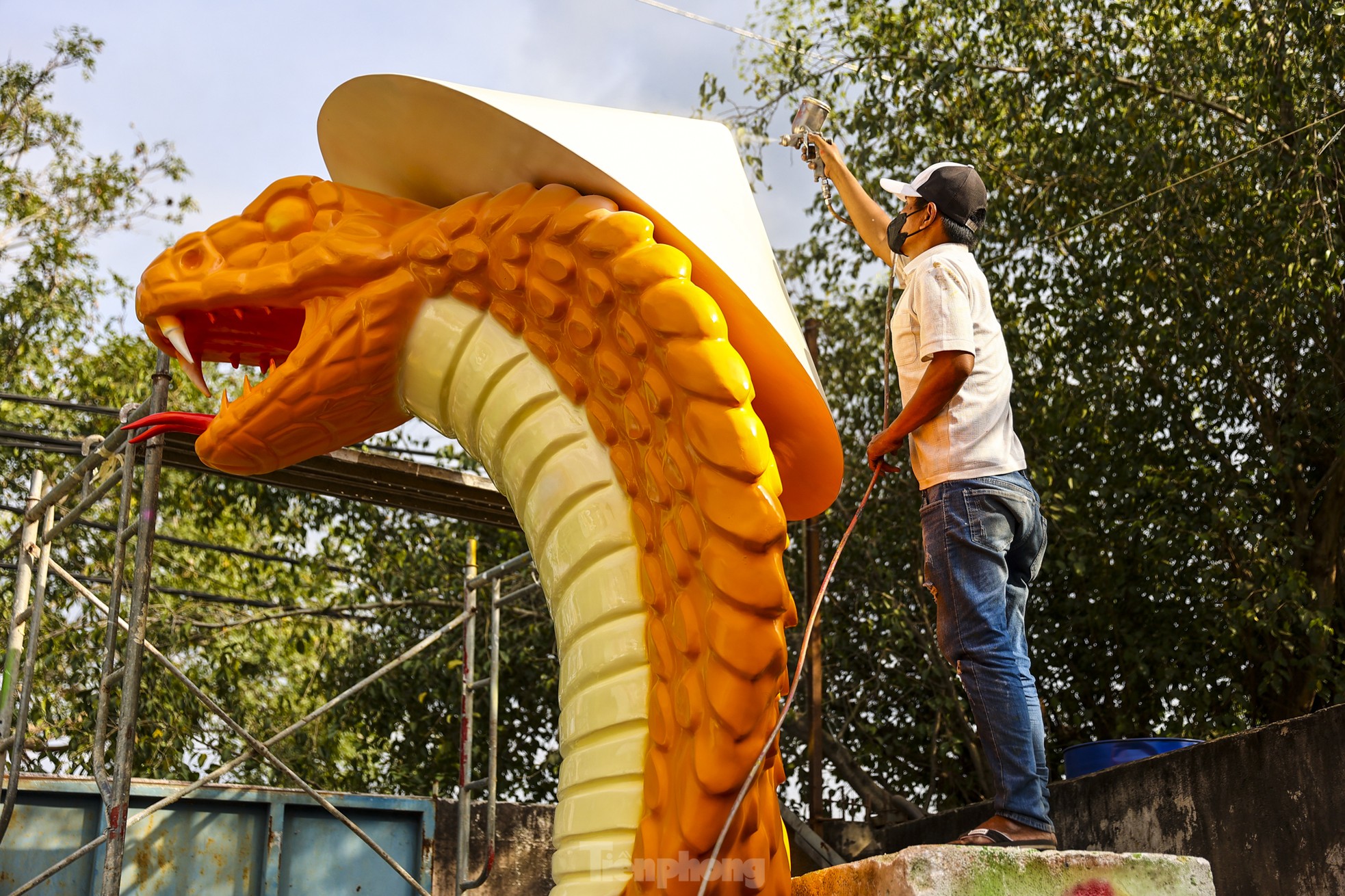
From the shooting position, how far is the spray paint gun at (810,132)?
Answer: 269cm

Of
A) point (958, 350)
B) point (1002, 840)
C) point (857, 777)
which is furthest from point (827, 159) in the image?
point (857, 777)

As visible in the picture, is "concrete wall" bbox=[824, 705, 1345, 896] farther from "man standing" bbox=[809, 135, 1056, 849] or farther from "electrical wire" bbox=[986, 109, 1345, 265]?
"electrical wire" bbox=[986, 109, 1345, 265]

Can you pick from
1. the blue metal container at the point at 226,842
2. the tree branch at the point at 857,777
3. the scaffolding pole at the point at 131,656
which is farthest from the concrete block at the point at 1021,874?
the tree branch at the point at 857,777

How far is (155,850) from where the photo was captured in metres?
4.76

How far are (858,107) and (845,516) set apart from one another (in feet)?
9.51

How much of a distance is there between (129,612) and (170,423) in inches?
48.8

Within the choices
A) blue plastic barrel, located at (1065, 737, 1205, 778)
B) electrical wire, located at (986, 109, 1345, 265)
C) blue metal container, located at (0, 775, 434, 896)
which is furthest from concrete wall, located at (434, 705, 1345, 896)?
electrical wire, located at (986, 109, 1345, 265)

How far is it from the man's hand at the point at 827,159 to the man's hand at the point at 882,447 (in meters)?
0.83

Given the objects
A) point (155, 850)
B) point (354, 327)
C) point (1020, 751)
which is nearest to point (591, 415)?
point (354, 327)

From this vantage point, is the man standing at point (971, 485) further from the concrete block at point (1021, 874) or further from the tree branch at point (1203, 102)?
the tree branch at point (1203, 102)

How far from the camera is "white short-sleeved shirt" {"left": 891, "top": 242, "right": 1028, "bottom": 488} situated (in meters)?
2.03

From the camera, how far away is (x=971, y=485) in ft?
6.61

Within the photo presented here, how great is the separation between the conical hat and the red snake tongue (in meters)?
1.34

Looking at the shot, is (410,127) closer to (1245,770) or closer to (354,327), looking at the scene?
(354,327)
